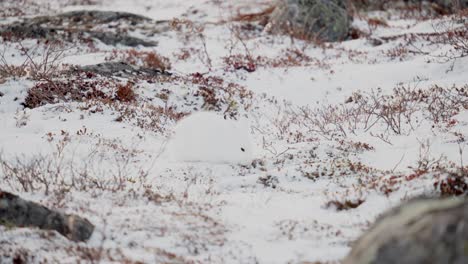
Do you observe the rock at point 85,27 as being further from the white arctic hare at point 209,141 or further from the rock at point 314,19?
the white arctic hare at point 209,141

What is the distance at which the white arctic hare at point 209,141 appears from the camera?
7.15m

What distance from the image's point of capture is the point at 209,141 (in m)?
7.32

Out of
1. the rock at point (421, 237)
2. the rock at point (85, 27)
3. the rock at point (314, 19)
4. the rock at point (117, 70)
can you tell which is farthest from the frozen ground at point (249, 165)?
the rock at point (314, 19)

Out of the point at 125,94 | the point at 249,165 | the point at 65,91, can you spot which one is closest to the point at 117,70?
the point at 125,94

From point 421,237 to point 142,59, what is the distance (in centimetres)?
1324

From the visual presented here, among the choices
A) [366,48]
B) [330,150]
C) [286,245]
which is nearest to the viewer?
[286,245]

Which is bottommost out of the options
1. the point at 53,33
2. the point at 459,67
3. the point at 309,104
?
the point at 309,104

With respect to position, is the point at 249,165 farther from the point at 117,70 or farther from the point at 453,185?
the point at 117,70

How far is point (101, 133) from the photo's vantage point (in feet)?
28.0

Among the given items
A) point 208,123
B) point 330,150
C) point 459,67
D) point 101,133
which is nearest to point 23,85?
point 101,133

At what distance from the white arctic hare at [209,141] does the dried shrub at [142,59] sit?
7.41 metres

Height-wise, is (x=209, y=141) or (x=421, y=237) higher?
(x=421, y=237)

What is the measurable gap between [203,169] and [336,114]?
448cm

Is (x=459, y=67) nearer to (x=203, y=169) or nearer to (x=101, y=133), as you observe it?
(x=203, y=169)
